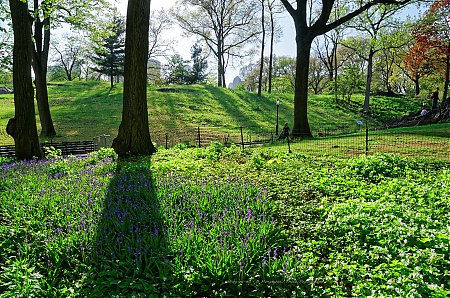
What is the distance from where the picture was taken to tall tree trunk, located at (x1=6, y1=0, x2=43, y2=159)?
33.5 feet

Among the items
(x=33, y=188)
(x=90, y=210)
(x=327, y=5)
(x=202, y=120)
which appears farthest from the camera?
(x=202, y=120)

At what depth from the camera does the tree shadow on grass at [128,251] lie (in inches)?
116

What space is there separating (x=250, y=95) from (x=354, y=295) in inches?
1546

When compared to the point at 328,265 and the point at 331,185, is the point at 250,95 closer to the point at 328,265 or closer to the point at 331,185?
the point at 331,185

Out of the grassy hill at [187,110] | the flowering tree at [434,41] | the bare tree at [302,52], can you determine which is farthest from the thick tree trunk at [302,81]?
the flowering tree at [434,41]

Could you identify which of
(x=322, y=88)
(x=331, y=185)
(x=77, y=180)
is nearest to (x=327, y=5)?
(x=331, y=185)

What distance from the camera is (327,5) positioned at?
15.9 m

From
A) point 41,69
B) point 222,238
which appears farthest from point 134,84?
point 41,69

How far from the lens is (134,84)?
401 inches

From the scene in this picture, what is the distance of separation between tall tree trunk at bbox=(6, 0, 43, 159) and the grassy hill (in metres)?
11.9

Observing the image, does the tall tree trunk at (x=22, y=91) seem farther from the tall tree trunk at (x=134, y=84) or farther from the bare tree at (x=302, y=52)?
the bare tree at (x=302, y=52)

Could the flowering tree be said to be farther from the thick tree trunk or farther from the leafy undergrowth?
the leafy undergrowth

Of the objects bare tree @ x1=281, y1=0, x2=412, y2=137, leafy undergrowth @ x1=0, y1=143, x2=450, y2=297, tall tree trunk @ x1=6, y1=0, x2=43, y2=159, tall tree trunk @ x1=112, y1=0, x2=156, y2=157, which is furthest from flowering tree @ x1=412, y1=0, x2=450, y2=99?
tall tree trunk @ x1=6, y1=0, x2=43, y2=159

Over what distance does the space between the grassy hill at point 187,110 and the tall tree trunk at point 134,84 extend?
1357 centimetres
